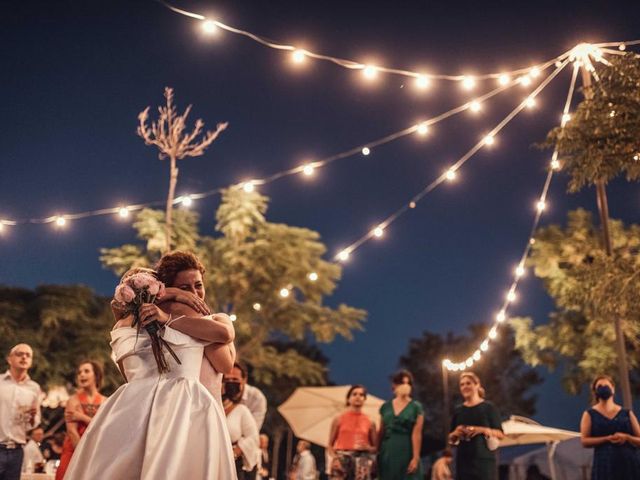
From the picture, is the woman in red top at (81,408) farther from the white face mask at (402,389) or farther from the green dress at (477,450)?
the green dress at (477,450)

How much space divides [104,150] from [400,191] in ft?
94.0

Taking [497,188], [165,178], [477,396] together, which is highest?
[497,188]

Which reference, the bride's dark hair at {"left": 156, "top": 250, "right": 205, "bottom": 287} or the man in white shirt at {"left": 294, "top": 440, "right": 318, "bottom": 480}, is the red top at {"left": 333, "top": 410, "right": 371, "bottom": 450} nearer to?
the bride's dark hair at {"left": 156, "top": 250, "right": 205, "bottom": 287}

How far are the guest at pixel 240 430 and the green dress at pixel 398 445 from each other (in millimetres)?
1653

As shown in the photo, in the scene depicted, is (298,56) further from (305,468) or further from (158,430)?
(305,468)

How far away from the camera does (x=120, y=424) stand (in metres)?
3.02

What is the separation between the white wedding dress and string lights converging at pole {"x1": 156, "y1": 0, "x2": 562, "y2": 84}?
4203 millimetres

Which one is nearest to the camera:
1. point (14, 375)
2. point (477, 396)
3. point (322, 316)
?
point (14, 375)

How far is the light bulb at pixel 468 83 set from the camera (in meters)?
9.47

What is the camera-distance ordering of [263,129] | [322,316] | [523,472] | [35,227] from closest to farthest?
[35,227] < [322,316] < [523,472] < [263,129]

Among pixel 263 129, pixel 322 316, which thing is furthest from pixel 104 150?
pixel 322 316

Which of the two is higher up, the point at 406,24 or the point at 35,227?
the point at 406,24

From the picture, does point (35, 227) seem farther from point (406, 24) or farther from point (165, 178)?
point (406, 24)

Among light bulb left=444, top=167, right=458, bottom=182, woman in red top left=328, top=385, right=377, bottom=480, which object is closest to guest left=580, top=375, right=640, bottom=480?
woman in red top left=328, top=385, right=377, bottom=480
